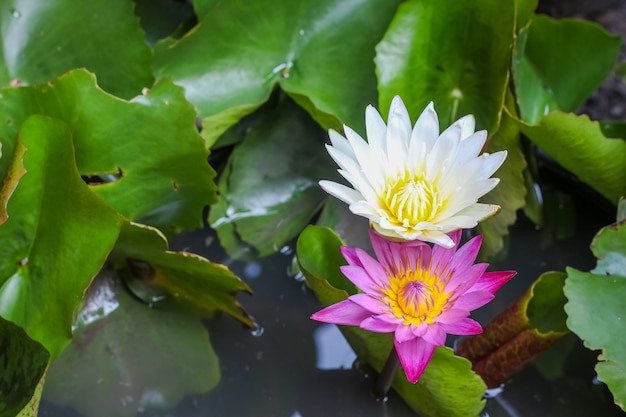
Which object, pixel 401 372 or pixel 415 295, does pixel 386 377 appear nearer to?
pixel 401 372

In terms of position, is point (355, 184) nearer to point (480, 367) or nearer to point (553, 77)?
point (480, 367)

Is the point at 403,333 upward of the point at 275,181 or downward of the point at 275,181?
upward

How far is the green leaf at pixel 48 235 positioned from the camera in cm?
99

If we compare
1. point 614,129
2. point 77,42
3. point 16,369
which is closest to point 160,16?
point 77,42

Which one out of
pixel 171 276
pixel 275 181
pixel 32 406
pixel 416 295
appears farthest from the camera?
pixel 275 181

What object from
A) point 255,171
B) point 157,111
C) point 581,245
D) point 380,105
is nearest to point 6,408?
point 157,111

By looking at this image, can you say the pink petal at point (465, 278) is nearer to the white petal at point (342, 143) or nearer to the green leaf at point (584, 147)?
the white petal at point (342, 143)

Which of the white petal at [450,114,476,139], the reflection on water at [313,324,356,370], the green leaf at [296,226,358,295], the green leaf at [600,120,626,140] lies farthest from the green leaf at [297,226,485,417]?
the green leaf at [600,120,626,140]

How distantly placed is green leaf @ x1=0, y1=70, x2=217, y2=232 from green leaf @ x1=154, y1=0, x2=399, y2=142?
15 centimetres

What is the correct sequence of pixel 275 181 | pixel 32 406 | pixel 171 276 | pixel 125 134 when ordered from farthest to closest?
1. pixel 275 181
2. pixel 171 276
3. pixel 125 134
4. pixel 32 406

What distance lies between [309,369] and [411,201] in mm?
451

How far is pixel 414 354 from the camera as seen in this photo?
0.84m

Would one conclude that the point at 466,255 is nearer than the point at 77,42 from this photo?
Yes

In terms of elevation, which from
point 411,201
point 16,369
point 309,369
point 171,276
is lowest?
point 309,369
